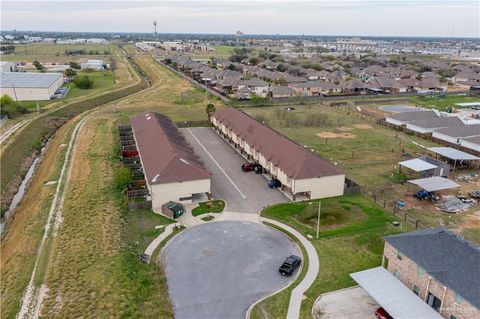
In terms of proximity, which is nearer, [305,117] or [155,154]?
[155,154]

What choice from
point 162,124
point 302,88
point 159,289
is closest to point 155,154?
point 162,124

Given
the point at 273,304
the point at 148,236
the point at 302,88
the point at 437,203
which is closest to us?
the point at 273,304

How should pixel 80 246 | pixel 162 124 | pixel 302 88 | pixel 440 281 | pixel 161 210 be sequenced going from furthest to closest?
1. pixel 302 88
2. pixel 162 124
3. pixel 161 210
4. pixel 80 246
5. pixel 440 281

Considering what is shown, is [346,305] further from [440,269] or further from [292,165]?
[292,165]

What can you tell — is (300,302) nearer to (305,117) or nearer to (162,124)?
(162,124)

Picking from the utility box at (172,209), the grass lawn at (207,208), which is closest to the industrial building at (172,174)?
the utility box at (172,209)

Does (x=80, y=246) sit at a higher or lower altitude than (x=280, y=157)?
lower
